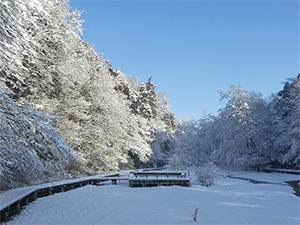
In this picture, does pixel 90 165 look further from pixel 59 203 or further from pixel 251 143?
pixel 251 143

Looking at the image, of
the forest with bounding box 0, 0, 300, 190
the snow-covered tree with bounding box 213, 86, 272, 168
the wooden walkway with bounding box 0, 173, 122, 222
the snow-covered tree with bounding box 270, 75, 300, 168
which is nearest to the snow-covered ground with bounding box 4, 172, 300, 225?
the wooden walkway with bounding box 0, 173, 122, 222

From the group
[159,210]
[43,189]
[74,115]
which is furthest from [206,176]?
[74,115]

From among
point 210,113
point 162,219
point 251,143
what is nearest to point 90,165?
point 162,219

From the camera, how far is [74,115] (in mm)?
17625

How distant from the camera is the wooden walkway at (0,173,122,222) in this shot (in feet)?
24.7

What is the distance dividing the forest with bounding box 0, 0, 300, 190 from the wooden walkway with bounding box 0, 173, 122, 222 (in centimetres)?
69

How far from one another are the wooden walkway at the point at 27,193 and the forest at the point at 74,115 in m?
0.69

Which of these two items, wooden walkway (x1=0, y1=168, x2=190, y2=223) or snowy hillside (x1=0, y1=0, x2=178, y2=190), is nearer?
snowy hillside (x1=0, y1=0, x2=178, y2=190)

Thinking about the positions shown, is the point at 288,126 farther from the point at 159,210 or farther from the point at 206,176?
the point at 159,210

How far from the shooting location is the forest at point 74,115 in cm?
515

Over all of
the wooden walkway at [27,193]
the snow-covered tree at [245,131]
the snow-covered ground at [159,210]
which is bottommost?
the snow-covered ground at [159,210]

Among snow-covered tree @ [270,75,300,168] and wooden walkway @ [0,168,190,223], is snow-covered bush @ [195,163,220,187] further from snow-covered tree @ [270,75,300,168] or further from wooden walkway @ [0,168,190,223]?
snow-covered tree @ [270,75,300,168]

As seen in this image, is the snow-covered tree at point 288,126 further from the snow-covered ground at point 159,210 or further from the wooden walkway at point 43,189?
the snow-covered ground at point 159,210

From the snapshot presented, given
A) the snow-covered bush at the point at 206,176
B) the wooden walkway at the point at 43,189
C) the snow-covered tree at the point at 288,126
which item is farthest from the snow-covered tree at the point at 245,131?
the wooden walkway at the point at 43,189
